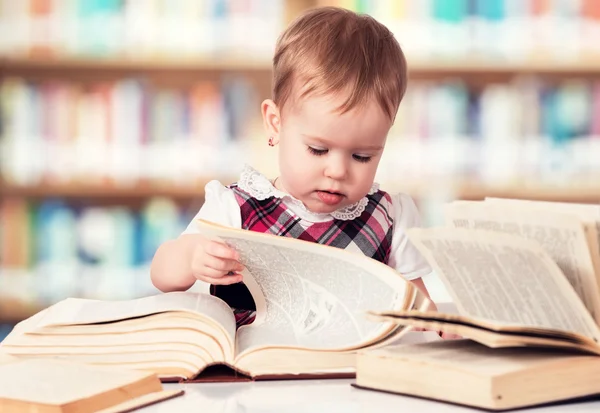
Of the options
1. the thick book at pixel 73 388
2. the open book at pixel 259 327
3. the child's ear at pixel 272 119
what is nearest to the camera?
the thick book at pixel 73 388

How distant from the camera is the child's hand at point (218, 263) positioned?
0.85m

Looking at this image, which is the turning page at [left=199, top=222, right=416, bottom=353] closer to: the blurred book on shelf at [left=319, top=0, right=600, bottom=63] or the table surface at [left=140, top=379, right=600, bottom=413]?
the table surface at [left=140, top=379, right=600, bottom=413]

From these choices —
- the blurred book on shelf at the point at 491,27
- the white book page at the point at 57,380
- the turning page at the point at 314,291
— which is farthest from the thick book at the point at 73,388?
the blurred book on shelf at the point at 491,27

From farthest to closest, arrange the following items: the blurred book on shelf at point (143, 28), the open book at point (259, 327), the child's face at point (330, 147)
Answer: the blurred book on shelf at point (143, 28) < the child's face at point (330, 147) < the open book at point (259, 327)

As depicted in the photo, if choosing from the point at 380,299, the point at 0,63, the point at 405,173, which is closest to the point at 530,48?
the point at 405,173

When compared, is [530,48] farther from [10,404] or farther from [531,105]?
[10,404]

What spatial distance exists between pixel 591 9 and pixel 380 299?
7.95ft

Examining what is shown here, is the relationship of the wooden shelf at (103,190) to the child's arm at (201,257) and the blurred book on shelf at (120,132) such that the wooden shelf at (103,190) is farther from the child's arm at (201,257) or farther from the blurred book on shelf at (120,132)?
the child's arm at (201,257)

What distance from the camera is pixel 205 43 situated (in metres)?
2.76

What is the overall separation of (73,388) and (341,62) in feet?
1.96

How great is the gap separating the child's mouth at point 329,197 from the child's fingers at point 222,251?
0.91ft

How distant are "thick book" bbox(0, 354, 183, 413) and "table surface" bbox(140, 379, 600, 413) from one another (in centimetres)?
2

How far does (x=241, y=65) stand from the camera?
2805mm

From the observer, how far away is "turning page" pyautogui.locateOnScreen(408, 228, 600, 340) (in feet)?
2.10
